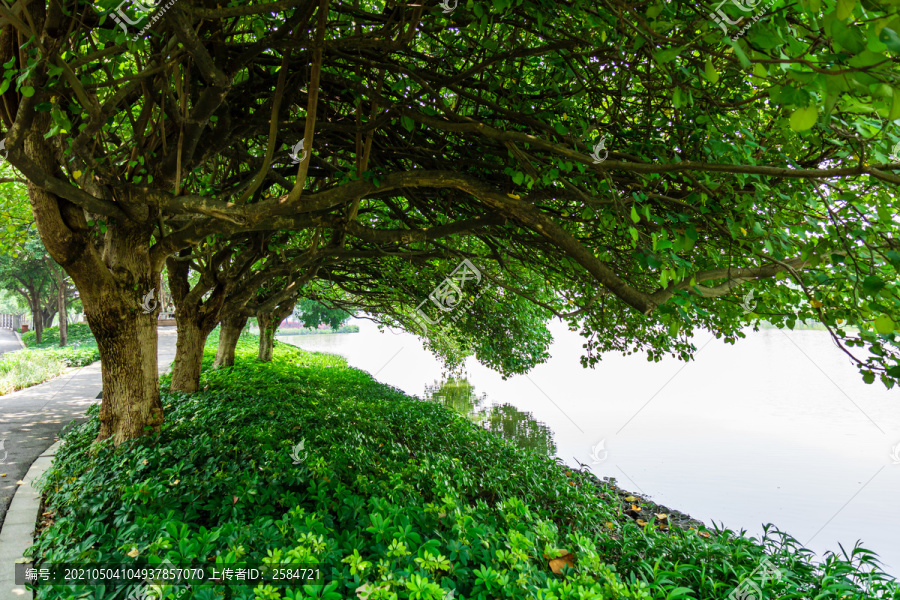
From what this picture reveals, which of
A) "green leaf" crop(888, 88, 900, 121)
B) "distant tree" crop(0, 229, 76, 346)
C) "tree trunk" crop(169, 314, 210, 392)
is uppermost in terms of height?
"distant tree" crop(0, 229, 76, 346)

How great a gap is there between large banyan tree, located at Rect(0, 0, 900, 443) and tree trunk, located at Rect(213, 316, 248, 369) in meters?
6.52

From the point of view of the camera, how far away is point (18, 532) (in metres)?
3.91

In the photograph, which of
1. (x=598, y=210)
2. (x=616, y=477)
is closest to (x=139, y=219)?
(x=598, y=210)

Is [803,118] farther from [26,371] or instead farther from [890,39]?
[26,371]

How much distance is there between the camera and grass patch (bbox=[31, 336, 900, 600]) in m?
2.89

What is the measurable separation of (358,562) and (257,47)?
159 inches

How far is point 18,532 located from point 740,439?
15.0 metres

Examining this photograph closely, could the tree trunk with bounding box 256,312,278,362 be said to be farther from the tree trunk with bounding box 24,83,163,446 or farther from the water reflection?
the tree trunk with bounding box 24,83,163,446

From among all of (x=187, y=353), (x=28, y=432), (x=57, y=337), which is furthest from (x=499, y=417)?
(x=57, y=337)

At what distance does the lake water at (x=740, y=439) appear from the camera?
27.4ft

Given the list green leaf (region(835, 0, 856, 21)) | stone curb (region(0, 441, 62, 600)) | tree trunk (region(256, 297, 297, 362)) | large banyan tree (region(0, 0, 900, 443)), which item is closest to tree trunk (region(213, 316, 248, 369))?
tree trunk (region(256, 297, 297, 362))

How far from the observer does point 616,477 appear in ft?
33.5

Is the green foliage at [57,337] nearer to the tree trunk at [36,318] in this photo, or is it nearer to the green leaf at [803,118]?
the tree trunk at [36,318]

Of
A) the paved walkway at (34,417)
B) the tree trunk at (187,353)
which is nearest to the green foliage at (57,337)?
the paved walkway at (34,417)
